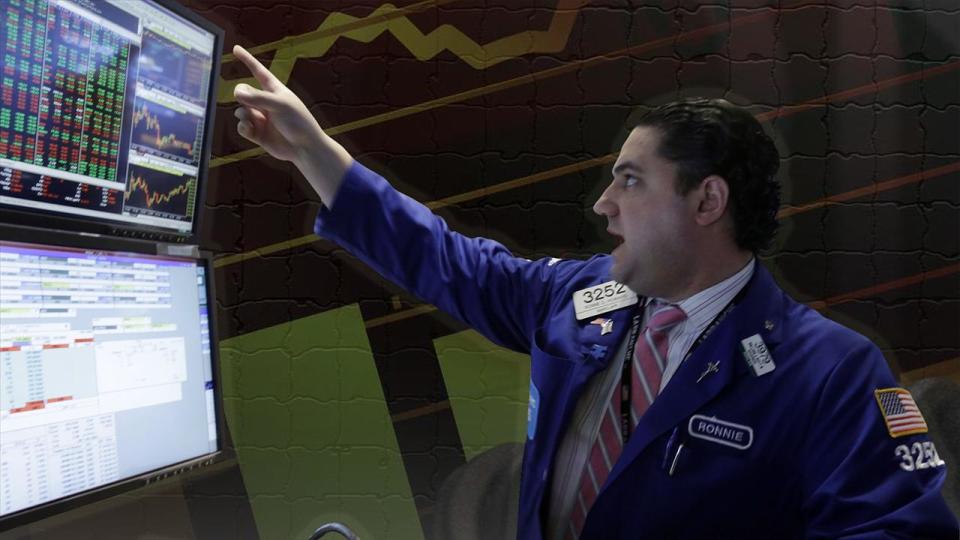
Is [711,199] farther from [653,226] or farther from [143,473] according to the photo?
[143,473]

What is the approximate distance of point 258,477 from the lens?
2715 millimetres

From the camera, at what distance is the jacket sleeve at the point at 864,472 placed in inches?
50.2

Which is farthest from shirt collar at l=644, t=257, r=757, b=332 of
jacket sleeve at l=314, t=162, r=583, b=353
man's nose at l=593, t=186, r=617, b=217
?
jacket sleeve at l=314, t=162, r=583, b=353

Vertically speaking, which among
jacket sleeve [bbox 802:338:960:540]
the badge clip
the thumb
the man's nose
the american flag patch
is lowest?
jacket sleeve [bbox 802:338:960:540]

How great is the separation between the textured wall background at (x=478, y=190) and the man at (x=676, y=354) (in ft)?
2.95

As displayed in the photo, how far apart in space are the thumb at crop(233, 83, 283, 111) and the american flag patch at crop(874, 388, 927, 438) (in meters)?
1.18

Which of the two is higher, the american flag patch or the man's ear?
the man's ear

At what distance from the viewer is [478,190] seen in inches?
107

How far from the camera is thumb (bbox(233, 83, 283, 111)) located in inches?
51.0

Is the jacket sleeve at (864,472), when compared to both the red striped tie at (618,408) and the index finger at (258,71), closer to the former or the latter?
the red striped tie at (618,408)

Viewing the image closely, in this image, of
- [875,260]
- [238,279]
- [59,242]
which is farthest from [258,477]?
[875,260]

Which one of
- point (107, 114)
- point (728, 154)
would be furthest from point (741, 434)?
point (107, 114)

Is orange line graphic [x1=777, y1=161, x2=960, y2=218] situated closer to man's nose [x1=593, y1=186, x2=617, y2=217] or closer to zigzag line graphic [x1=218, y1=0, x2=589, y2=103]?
zigzag line graphic [x1=218, y1=0, x2=589, y2=103]

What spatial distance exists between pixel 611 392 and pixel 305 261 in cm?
148
